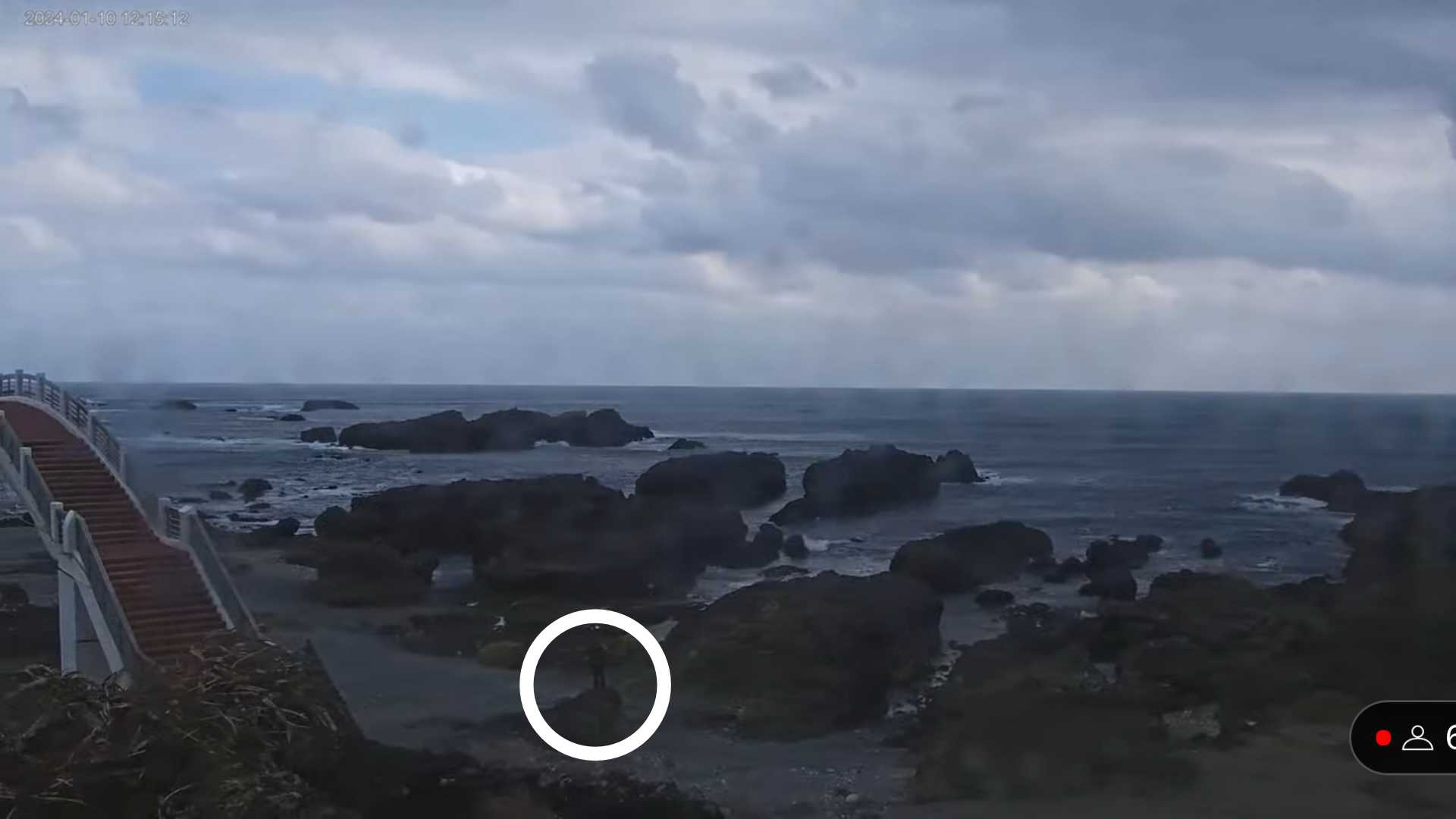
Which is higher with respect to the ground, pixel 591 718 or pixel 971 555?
pixel 971 555

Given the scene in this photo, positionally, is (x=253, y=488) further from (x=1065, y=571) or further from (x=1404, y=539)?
(x=1404, y=539)

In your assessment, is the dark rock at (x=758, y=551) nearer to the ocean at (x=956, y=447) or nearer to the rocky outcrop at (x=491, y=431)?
the ocean at (x=956, y=447)

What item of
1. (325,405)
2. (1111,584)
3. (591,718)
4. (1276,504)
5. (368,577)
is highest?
(325,405)

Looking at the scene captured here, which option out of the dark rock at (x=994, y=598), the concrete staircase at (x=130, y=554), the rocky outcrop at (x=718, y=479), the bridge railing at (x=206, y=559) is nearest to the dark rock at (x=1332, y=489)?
the dark rock at (x=994, y=598)

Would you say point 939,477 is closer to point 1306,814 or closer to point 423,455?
point 423,455

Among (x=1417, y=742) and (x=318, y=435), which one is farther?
(x=318, y=435)

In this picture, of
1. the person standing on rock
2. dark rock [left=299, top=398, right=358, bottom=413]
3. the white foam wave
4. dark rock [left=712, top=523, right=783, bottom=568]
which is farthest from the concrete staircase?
the white foam wave

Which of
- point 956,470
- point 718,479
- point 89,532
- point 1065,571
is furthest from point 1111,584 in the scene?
point 89,532
